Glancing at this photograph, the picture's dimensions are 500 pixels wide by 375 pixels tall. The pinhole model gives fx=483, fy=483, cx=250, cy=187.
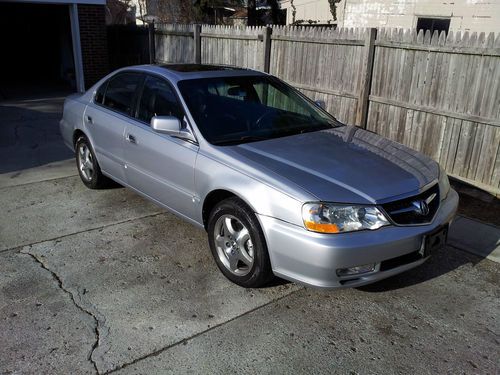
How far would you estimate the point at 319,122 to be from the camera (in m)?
4.62

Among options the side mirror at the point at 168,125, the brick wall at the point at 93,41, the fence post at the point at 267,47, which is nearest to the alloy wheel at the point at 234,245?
the side mirror at the point at 168,125

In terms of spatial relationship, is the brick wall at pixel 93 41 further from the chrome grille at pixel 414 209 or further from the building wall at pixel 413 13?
the chrome grille at pixel 414 209

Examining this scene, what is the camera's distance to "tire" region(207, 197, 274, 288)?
339 centimetres

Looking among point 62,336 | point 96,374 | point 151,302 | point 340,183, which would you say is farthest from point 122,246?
point 340,183

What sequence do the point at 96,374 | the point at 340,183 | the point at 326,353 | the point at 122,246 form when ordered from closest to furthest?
the point at 96,374, the point at 326,353, the point at 340,183, the point at 122,246

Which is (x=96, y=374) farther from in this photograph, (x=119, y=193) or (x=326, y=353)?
(x=119, y=193)

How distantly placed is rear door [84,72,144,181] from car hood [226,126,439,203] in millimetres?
1608

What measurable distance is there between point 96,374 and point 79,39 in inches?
446

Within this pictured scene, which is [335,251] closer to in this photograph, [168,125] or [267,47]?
[168,125]

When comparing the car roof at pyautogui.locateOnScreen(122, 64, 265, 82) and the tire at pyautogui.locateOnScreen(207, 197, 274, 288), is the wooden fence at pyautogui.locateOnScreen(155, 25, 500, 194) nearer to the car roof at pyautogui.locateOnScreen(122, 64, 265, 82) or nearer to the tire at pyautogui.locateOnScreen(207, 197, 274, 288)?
the car roof at pyautogui.locateOnScreen(122, 64, 265, 82)

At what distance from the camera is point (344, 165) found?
3.59 metres

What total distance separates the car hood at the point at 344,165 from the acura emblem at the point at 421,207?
84mm

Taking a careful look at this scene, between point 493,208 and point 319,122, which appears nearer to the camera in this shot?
point 319,122

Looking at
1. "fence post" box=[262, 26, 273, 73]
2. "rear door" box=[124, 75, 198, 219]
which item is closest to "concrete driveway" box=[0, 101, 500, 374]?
"rear door" box=[124, 75, 198, 219]
